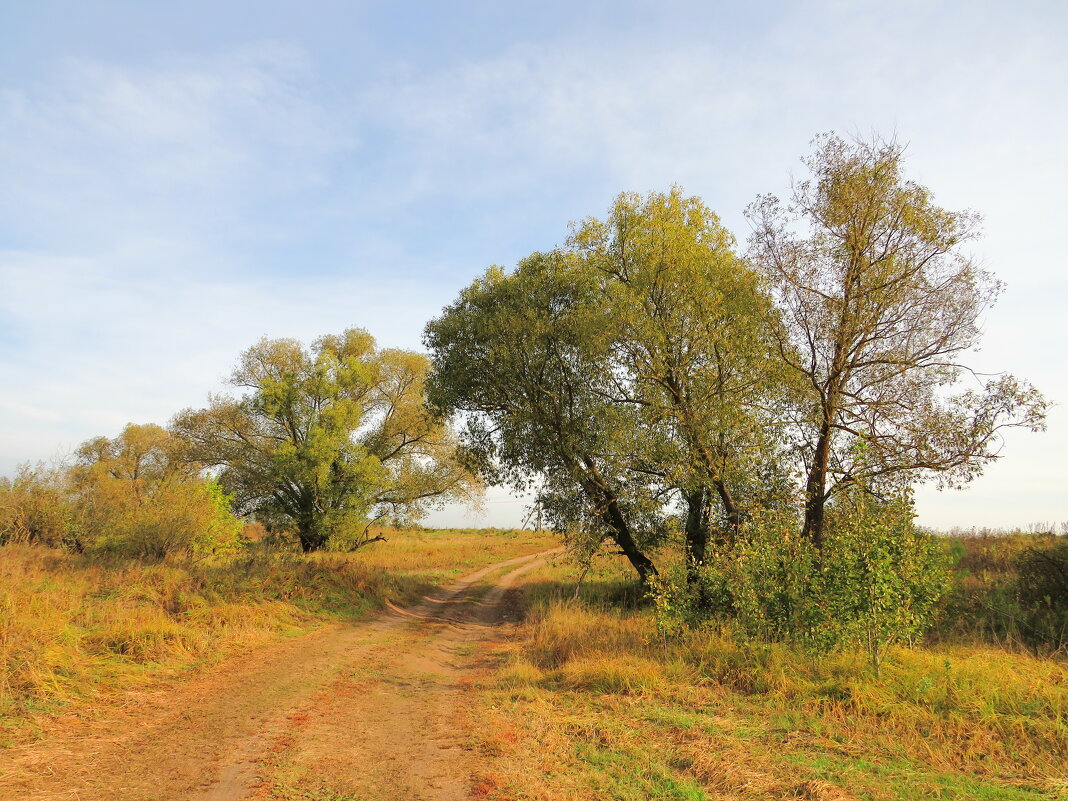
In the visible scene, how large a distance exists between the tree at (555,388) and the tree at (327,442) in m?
10.5

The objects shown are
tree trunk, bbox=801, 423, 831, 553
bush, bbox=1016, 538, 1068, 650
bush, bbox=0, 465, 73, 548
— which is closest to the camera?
bush, bbox=1016, 538, 1068, 650

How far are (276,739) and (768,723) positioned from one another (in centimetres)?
704

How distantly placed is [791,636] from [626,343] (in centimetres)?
839

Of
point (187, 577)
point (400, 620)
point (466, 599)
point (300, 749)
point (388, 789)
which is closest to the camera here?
point (388, 789)

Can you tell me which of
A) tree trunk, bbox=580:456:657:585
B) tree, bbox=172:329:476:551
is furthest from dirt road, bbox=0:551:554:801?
tree, bbox=172:329:476:551

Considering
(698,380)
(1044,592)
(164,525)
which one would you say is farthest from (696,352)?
(164,525)

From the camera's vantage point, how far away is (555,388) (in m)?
17.8

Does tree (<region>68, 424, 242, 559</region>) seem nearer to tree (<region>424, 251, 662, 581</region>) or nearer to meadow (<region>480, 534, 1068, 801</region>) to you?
tree (<region>424, 251, 662, 581</region>)

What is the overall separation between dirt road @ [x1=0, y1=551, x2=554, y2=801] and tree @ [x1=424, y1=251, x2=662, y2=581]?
6.64 m

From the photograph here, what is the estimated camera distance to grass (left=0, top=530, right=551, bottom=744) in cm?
835

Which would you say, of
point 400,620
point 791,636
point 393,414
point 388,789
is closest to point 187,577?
point 400,620

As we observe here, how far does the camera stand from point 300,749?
702 centimetres

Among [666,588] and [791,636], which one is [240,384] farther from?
[791,636]

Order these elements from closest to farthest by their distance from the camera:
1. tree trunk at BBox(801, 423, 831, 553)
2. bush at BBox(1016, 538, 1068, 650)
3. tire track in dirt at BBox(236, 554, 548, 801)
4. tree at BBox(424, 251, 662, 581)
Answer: tire track in dirt at BBox(236, 554, 548, 801) < bush at BBox(1016, 538, 1068, 650) < tree trunk at BBox(801, 423, 831, 553) < tree at BBox(424, 251, 662, 581)
